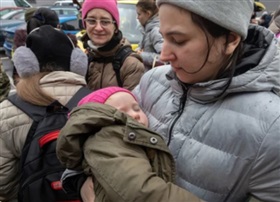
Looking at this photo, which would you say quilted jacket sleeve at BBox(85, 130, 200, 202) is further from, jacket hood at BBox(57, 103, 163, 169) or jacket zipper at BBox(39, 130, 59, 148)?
jacket zipper at BBox(39, 130, 59, 148)

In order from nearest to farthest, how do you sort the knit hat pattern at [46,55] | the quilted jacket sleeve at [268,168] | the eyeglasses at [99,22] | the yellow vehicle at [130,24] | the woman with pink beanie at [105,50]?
1. the quilted jacket sleeve at [268,168]
2. the knit hat pattern at [46,55]
3. the woman with pink beanie at [105,50]
4. the eyeglasses at [99,22]
5. the yellow vehicle at [130,24]

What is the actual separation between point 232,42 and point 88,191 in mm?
841

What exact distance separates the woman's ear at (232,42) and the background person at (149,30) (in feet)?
9.19

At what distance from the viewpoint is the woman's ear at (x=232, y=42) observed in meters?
1.17

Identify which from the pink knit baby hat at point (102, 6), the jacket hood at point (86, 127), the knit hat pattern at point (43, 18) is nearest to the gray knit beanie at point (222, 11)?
the jacket hood at point (86, 127)

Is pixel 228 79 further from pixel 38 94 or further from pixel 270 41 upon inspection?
pixel 38 94

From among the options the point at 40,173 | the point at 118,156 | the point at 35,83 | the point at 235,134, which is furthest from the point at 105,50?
the point at 235,134

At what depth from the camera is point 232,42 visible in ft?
3.87

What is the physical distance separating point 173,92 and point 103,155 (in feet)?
1.36

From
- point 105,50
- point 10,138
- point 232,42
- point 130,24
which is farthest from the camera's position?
point 130,24

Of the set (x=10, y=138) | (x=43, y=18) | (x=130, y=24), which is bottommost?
(x=130, y=24)

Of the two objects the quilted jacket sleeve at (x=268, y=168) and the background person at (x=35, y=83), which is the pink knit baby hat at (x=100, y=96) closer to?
the background person at (x=35, y=83)

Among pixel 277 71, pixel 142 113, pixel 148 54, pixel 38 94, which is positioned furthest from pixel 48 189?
pixel 148 54

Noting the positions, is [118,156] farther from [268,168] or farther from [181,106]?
[268,168]
